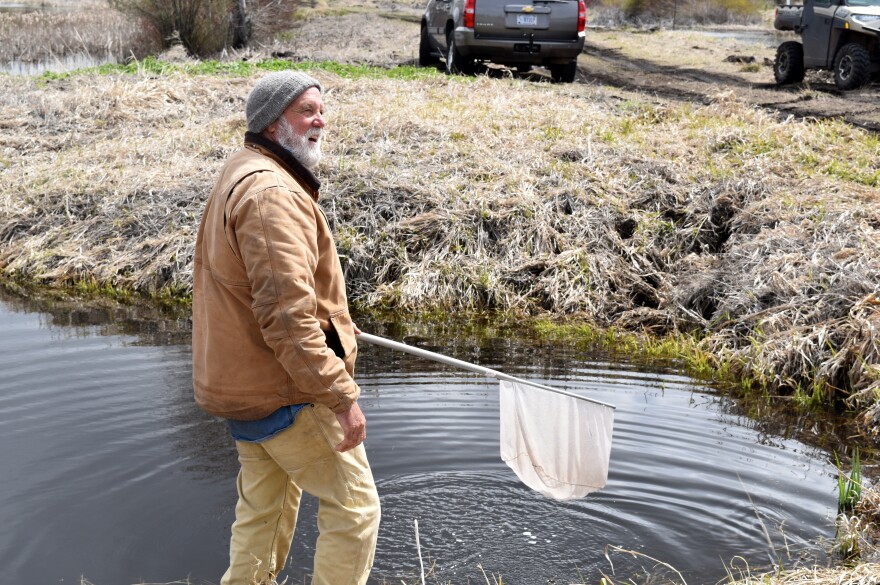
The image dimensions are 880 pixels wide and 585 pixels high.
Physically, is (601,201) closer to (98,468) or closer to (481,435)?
(481,435)

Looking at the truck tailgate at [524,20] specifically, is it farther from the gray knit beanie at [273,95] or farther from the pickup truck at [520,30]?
the gray knit beanie at [273,95]

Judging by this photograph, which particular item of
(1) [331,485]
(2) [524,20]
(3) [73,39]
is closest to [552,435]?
(1) [331,485]

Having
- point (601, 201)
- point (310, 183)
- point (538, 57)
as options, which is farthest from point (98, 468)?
point (538, 57)

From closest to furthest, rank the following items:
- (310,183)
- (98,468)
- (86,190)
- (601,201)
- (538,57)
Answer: (310,183)
(98,468)
(601,201)
(86,190)
(538,57)

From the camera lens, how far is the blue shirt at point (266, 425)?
370cm

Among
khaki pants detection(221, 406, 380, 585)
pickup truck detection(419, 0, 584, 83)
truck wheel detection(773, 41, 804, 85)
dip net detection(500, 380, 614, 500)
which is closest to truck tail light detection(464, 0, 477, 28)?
pickup truck detection(419, 0, 584, 83)

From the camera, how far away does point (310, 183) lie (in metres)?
3.80

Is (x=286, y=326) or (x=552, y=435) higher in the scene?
(x=286, y=326)

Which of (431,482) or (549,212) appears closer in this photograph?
(431,482)

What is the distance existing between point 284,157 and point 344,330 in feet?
2.21

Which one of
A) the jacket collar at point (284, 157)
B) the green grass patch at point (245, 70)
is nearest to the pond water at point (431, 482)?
the jacket collar at point (284, 157)

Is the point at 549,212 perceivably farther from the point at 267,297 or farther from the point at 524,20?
the point at 524,20

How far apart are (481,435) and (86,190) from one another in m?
7.06

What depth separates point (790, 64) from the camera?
1772cm
